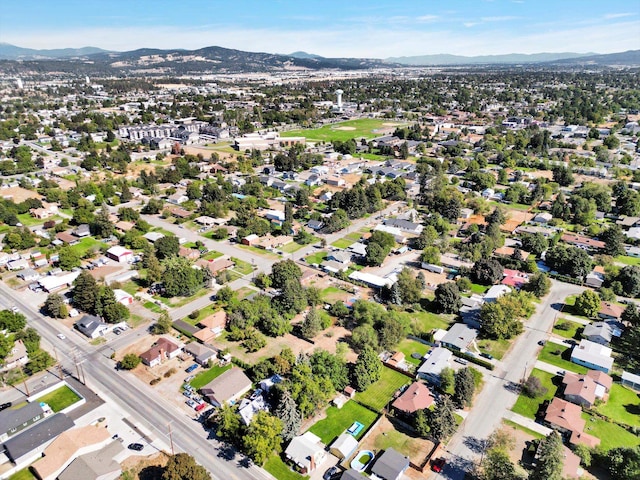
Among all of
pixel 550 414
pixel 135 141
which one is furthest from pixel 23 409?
pixel 135 141

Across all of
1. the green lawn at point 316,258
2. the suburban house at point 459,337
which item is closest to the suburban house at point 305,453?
the suburban house at point 459,337

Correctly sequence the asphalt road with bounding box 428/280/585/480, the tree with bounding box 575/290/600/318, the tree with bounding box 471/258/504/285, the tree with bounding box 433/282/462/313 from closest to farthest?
the asphalt road with bounding box 428/280/585/480 < the tree with bounding box 575/290/600/318 < the tree with bounding box 433/282/462/313 < the tree with bounding box 471/258/504/285

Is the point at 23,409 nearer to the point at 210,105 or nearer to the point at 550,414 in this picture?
the point at 550,414

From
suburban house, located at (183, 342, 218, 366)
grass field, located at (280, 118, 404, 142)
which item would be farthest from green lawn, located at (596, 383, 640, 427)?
grass field, located at (280, 118, 404, 142)

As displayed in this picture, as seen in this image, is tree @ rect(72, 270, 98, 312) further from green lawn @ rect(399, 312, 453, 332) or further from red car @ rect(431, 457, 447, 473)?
red car @ rect(431, 457, 447, 473)

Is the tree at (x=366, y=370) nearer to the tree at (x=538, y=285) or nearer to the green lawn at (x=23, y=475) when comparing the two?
the green lawn at (x=23, y=475)

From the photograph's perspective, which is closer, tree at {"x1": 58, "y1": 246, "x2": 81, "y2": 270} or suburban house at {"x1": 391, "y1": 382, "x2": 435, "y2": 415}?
suburban house at {"x1": 391, "y1": 382, "x2": 435, "y2": 415}

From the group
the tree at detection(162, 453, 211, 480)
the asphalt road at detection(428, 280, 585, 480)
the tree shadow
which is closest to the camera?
the tree at detection(162, 453, 211, 480)
